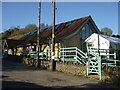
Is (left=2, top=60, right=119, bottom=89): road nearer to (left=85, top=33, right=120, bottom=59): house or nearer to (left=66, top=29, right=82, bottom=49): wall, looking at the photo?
(left=85, top=33, right=120, bottom=59): house

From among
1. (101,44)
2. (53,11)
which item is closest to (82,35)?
(101,44)

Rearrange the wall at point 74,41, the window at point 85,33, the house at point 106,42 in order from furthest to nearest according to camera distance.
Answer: the window at point 85,33, the wall at point 74,41, the house at point 106,42

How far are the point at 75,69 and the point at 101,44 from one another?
17.2ft

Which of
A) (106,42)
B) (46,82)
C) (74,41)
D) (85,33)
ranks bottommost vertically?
(46,82)

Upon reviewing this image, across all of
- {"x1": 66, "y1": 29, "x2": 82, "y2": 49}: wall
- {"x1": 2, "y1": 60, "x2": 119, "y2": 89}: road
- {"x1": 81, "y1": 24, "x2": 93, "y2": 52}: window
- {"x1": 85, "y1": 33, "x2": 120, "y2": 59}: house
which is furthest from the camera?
{"x1": 81, "y1": 24, "x2": 93, "y2": 52}: window

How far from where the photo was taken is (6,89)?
266 inches

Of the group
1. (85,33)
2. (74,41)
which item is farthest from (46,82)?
Result: (85,33)

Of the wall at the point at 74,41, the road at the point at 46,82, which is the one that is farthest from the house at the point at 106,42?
the road at the point at 46,82

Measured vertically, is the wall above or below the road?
above

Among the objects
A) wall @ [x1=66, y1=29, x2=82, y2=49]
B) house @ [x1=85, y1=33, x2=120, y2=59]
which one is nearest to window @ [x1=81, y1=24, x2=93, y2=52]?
wall @ [x1=66, y1=29, x2=82, y2=49]

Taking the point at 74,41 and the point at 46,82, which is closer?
the point at 46,82

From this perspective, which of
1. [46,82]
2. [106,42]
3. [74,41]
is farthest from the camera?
[74,41]

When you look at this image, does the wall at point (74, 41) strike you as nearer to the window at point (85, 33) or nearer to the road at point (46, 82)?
the window at point (85, 33)

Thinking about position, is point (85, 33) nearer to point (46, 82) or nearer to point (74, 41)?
point (74, 41)
